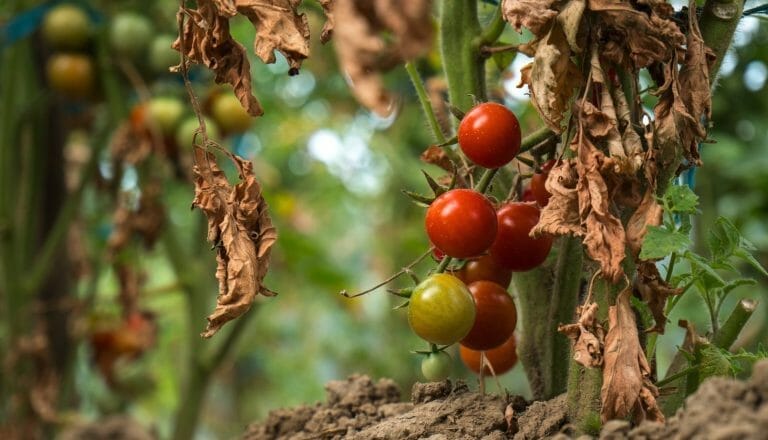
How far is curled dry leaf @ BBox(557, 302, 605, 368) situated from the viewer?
2.36 ft

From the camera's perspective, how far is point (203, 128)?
0.81 metres

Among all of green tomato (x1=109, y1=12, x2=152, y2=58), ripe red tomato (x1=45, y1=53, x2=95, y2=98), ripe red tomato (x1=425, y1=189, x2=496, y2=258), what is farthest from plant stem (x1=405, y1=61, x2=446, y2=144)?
ripe red tomato (x1=45, y1=53, x2=95, y2=98)

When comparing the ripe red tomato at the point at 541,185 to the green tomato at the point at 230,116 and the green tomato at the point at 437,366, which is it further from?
the green tomato at the point at 230,116

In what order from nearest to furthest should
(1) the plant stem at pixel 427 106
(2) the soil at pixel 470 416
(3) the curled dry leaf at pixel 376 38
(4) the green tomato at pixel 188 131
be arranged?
(3) the curled dry leaf at pixel 376 38 < (2) the soil at pixel 470 416 < (1) the plant stem at pixel 427 106 < (4) the green tomato at pixel 188 131

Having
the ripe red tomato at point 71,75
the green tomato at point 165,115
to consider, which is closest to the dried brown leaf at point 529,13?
the green tomato at point 165,115

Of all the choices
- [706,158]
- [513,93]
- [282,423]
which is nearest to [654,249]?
[282,423]

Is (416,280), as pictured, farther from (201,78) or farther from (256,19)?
(201,78)

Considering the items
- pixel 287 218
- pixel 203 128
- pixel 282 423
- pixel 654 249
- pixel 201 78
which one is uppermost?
pixel 201 78

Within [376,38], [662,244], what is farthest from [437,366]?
[376,38]

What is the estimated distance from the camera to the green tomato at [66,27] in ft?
7.29

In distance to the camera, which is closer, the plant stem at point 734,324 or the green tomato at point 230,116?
the plant stem at point 734,324

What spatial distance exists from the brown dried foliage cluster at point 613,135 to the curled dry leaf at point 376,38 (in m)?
0.17

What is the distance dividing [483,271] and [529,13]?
29 centimetres

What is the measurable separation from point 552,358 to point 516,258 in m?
0.13
